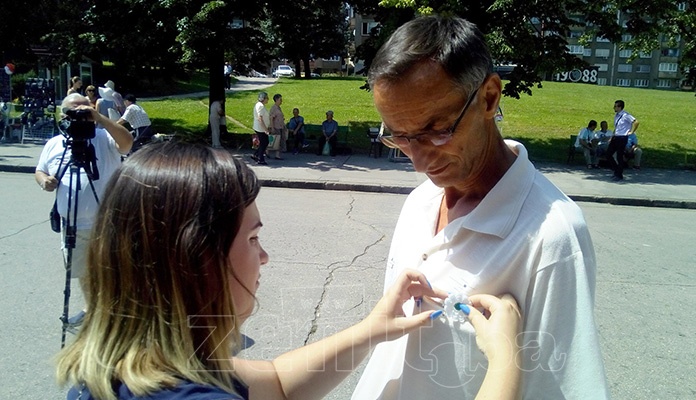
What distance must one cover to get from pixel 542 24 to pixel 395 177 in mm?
6336

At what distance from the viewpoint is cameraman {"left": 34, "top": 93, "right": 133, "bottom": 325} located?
4.30m

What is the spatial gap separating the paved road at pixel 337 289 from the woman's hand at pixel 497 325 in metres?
2.44

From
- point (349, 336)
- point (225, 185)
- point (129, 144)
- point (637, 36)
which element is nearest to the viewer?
point (225, 185)

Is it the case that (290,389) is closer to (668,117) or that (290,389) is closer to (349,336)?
(349,336)

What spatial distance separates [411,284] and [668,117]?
2864cm

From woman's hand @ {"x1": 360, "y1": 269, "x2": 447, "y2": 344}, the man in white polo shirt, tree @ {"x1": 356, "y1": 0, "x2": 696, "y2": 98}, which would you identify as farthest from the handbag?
woman's hand @ {"x1": 360, "y1": 269, "x2": 447, "y2": 344}

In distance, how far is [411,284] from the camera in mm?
1406

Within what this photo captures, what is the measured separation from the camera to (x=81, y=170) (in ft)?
14.5

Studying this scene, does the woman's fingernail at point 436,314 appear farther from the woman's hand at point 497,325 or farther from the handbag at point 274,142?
the handbag at point 274,142

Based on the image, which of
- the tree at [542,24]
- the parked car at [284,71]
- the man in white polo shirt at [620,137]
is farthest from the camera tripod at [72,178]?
the parked car at [284,71]

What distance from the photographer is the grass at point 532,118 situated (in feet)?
56.4

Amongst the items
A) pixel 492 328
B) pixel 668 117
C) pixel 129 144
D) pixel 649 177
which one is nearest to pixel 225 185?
pixel 492 328

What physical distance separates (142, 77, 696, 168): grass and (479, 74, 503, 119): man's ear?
13341 millimetres

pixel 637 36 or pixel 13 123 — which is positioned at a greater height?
pixel 637 36
